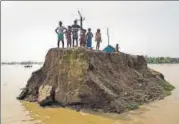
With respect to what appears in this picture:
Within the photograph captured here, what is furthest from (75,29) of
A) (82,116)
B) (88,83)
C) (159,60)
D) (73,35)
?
(159,60)

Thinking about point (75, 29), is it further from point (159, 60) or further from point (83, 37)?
point (159, 60)

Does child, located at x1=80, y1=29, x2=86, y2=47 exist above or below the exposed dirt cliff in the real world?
above

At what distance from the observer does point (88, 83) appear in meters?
11.8

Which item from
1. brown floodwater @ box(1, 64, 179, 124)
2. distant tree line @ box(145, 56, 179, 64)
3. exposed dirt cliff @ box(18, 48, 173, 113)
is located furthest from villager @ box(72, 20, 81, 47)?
distant tree line @ box(145, 56, 179, 64)

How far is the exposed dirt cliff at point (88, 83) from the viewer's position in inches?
461

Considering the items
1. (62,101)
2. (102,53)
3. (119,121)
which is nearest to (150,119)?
(119,121)

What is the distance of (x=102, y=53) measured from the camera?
46.7 feet

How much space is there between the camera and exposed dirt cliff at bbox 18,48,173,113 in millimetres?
11711

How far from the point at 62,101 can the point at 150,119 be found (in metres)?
3.92

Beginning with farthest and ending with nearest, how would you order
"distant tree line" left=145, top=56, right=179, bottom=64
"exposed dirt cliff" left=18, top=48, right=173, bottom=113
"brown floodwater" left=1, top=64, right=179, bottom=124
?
1. "distant tree line" left=145, top=56, right=179, bottom=64
2. "exposed dirt cliff" left=18, top=48, right=173, bottom=113
3. "brown floodwater" left=1, top=64, right=179, bottom=124

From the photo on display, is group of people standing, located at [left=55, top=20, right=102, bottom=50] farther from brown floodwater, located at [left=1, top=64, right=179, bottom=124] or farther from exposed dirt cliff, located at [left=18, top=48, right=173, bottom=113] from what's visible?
brown floodwater, located at [left=1, top=64, right=179, bottom=124]

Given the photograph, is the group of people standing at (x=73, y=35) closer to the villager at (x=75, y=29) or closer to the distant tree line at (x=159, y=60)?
the villager at (x=75, y=29)

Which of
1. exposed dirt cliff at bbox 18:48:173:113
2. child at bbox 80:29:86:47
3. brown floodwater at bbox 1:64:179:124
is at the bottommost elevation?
brown floodwater at bbox 1:64:179:124

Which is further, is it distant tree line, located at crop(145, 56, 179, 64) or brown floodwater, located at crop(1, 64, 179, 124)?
distant tree line, located at crop(145, 56, 179, 64)
